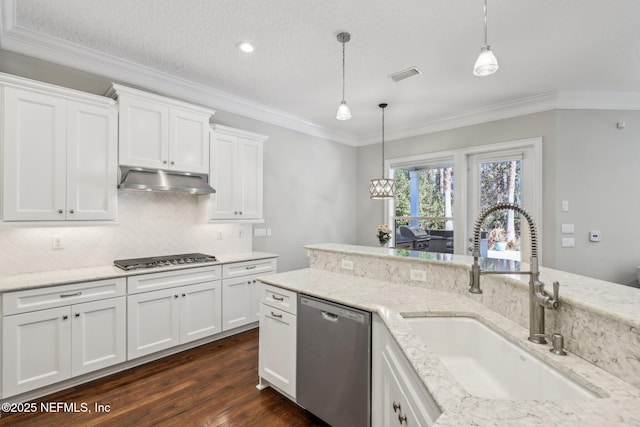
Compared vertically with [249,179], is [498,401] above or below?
below

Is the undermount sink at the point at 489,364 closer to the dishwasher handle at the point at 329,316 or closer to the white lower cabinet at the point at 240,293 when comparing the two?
the dishwasher handle at the point at 329,316

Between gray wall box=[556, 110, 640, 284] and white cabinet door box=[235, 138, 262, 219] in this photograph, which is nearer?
gray wall box=[556, 110, 640, 284]

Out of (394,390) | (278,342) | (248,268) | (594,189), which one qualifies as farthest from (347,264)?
(594,189)

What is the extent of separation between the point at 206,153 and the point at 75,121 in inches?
44.2

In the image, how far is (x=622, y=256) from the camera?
3461mm

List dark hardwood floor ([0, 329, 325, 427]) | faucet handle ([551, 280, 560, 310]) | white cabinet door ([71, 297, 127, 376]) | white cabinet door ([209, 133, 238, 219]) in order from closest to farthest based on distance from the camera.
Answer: faucet handle ([551, 280, 560, 310]) → dark hardwood floor ([0, 329, 325, 427]) → white cabinet door ([71, 297, 127, 376]) → white cabinet door ([209, 133, 238, 219])

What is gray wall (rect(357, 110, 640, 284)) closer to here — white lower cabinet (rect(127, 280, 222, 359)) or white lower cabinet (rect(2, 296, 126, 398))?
white lower cabinet (rect(127, 280, 222, 359))

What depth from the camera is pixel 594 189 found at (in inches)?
137

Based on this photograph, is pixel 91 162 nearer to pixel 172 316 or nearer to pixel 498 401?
pixel 172 316

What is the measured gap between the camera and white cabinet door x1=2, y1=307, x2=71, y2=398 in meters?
2.07

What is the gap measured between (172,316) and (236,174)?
5.43ft

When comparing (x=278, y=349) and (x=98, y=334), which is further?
(x=98, y=334)

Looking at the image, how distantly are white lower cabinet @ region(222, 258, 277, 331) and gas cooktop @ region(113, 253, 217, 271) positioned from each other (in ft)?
0.94

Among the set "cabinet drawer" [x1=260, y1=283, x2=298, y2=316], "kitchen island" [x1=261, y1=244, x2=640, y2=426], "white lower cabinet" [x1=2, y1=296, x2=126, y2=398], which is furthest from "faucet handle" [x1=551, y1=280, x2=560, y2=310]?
"white lower cabinet" [x1=2, y1=296, x2=126, y2=398]
